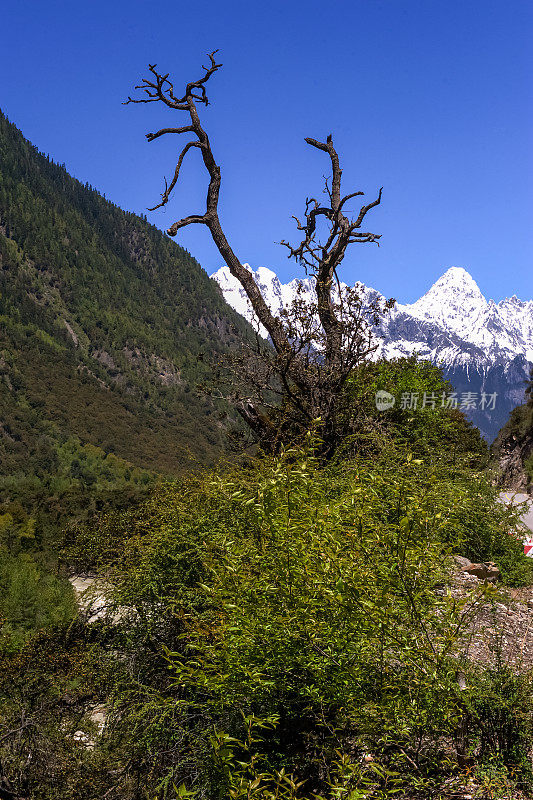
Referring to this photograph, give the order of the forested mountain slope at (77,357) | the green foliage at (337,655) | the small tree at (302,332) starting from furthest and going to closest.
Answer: the forested mountain slope at (77,357) < the small tree at (302,332) < the green foliage at (337,655)

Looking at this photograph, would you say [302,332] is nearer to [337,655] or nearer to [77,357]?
[337,655]

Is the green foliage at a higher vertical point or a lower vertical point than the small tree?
lower

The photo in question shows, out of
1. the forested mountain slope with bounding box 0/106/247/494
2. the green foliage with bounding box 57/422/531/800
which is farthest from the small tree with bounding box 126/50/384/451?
the forested mountain slope with bounding box 0/106/247/494

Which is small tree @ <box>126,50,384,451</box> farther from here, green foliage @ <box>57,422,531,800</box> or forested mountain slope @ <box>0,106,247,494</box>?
forested mountain slope @ <box>0,106,247,494</box>

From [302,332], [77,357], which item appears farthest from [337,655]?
[77,357]

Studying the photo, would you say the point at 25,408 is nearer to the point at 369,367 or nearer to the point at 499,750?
the point at 369,367

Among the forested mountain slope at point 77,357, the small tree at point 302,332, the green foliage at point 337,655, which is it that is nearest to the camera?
the green foliage at point 337,655

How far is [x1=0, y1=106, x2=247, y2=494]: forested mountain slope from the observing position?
117m

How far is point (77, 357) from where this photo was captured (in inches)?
6152

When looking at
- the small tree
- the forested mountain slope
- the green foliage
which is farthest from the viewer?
the forested mountain slope

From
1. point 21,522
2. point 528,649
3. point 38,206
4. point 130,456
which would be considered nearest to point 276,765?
point 528,649

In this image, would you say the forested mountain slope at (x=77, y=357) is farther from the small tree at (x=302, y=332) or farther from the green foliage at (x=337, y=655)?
the green foliage at (x=337, y=655)

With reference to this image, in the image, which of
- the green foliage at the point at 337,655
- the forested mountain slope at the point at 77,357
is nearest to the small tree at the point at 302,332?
the green foliage at the point at 337,655

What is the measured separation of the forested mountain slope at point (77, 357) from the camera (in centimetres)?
11706
